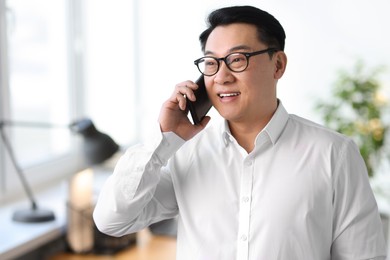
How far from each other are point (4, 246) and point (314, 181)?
1257mm

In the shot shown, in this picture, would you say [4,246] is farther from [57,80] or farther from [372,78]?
[372,78]

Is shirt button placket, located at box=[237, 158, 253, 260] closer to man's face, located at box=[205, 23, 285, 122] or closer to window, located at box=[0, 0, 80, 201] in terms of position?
man's face, located at box=[205, 23, 285, 122]

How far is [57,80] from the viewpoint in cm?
310

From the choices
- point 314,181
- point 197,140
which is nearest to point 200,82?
point 197,140

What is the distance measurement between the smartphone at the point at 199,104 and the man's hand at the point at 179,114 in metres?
0.01

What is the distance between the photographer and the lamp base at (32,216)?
239 cm

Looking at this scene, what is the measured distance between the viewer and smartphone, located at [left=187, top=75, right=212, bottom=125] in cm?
147

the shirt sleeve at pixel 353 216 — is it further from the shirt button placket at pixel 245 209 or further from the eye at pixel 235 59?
the eye at pixel 235 59

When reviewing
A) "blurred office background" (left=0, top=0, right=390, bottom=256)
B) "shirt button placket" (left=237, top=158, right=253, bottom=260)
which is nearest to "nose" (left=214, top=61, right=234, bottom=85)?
"shirt button placket" (left=237, top=158, right=253, bottom=260)

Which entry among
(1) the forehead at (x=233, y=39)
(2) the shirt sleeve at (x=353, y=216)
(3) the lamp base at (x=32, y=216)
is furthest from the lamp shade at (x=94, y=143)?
(2) the shirt sleeve at (x=353, y=216)

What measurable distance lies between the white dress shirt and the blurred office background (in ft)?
4.49

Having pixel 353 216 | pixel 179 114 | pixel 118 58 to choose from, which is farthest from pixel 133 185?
pixel 118 58

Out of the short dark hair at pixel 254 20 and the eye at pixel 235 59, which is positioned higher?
the short dark hair at pixel 254 20

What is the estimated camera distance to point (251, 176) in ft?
4.77
